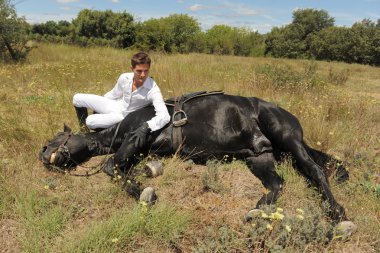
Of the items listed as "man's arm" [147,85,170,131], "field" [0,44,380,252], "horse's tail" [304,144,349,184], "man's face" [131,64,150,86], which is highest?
"man's face" [131,64,150,86]

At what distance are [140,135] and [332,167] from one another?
2.05 metres

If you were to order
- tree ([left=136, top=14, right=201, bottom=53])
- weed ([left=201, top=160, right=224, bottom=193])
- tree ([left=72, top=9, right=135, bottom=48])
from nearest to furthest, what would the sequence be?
1. weed ([left=201, top=160, right=224, bottom=193])
2. tree ([left=136, top=14, right=201, bottom=53])
3. tree ([left=72, top=9, right=135, bottom=48])

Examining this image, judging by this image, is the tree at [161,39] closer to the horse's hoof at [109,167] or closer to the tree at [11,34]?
the tree at [11,34]

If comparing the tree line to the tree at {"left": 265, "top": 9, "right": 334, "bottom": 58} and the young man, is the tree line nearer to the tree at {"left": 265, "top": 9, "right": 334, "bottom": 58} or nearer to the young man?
the tree at {"left": 265, "top": 9, "right": 334, "bottom": 58}

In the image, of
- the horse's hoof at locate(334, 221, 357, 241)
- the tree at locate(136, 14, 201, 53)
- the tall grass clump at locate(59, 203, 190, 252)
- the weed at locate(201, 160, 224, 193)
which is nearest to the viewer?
the tall grass clump at locate(59, 203, 190, 252)

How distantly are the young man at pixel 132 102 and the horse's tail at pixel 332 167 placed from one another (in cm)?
168

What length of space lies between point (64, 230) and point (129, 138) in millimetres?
1143

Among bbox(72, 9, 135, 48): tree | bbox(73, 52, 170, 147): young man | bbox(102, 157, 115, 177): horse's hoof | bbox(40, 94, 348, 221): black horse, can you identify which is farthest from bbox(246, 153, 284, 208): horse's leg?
bbox(72, 9, 135, 48): tree

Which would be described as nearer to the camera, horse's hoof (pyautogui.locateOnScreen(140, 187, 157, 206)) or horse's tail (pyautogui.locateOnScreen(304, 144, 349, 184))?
horse's hoof (pyautogui.locateOnScreen(140, 187, 157, 206))

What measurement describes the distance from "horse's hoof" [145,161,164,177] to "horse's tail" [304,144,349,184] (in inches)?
64.4

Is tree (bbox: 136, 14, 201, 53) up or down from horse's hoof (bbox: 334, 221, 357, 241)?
up

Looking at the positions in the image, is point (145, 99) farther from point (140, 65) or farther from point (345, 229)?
point (345, 229)

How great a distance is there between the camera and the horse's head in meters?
3.19

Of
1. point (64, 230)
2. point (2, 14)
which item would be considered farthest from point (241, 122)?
point (2, 14)
